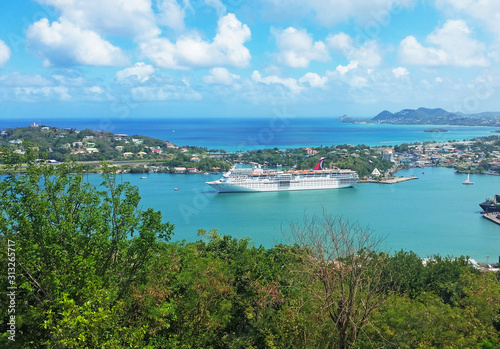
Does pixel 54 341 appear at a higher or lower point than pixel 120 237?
lower

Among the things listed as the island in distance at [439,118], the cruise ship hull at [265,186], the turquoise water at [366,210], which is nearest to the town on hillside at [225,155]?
the turquoise water at [366,210]

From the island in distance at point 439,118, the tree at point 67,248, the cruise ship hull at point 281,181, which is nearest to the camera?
the tree at point 67,248

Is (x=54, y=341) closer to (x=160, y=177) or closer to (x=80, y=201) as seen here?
(x=80, y=201)

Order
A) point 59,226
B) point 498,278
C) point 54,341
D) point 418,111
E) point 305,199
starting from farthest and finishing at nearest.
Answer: point 418,111
point 305,199
point 498,278
point 59,226
point 54,341

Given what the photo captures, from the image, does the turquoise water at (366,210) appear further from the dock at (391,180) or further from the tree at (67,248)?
the tree at (67,248)

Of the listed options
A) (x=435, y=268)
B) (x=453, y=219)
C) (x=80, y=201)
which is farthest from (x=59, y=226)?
(x=453, y=219)

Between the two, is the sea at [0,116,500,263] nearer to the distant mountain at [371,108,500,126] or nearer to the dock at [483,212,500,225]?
the dock at [483,212,500,225]
